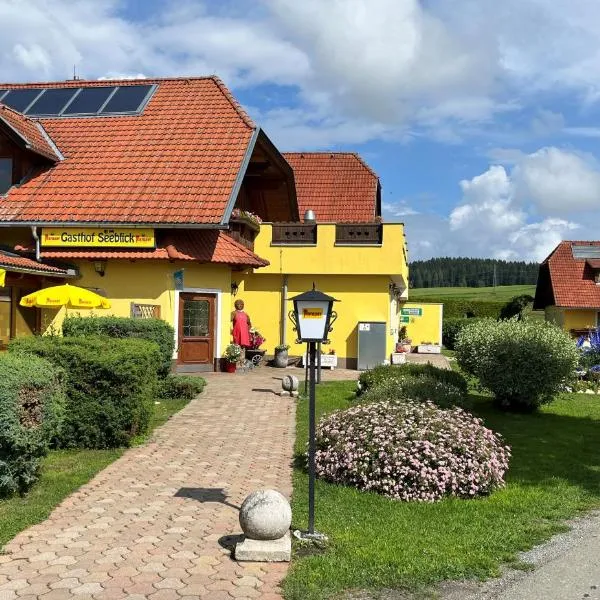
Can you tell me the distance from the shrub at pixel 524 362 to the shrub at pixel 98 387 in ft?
23.9

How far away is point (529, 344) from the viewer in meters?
13.5

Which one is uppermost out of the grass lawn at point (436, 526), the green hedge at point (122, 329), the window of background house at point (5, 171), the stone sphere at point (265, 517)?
the window of background house at point (5, 171)

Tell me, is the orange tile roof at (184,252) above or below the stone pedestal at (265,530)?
above

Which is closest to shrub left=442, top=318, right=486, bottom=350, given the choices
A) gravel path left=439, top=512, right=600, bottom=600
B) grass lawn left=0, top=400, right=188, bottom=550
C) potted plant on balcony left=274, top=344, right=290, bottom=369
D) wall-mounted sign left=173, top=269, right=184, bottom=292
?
potted plant on balcony left=274, top=344, right=290, bottom=369

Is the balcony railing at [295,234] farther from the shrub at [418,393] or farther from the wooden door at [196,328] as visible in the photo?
the shrub at [418,393]

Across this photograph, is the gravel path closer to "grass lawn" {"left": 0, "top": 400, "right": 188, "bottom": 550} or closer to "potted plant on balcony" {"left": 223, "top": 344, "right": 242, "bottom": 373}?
"grass lawn" {"left": 0, "top": 400, "right": 188, "bottom": 550}

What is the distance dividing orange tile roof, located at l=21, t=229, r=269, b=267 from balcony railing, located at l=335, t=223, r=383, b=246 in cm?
386

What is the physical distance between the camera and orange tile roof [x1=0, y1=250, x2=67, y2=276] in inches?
596

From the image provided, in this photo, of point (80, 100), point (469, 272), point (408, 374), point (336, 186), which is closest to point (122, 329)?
point (408, 374)

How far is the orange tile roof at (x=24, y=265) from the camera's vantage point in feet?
49.6

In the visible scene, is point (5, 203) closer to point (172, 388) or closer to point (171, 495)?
point (172, 388)

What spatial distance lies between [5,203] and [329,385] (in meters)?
9.65

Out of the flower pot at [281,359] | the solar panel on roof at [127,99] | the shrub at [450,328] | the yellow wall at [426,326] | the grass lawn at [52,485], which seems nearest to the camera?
the grass lawn at [52,485]

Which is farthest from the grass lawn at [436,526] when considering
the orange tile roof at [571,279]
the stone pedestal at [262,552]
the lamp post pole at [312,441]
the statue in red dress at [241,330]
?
the orange tile roof at [571,279]
